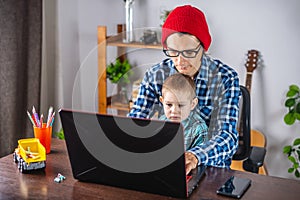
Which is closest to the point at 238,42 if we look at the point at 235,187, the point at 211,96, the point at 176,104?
the point at 211,96

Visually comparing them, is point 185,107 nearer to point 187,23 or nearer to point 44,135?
point 187,23

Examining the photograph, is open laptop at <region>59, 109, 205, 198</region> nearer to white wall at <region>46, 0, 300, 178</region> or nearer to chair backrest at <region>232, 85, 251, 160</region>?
chair backrest at <region>232, 85, 251, 160</region>

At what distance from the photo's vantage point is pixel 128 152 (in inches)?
53.0

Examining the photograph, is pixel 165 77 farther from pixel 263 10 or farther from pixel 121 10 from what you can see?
pixel 121 10

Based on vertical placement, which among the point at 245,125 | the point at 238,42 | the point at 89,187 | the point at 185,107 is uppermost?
the point at 238,42

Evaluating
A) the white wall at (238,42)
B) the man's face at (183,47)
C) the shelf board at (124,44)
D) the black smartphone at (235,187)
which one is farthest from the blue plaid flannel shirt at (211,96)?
the white wall at (238,42)

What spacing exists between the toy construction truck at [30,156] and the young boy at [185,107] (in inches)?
18.2

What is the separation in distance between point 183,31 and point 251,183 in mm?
610

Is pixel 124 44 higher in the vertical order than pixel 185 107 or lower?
higher

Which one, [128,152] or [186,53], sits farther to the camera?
[186,53]

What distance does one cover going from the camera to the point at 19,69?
2857 mm

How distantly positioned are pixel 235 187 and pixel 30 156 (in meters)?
0.70

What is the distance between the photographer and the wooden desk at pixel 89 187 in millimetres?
1382

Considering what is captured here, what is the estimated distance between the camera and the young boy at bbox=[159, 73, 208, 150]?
1.68 m
